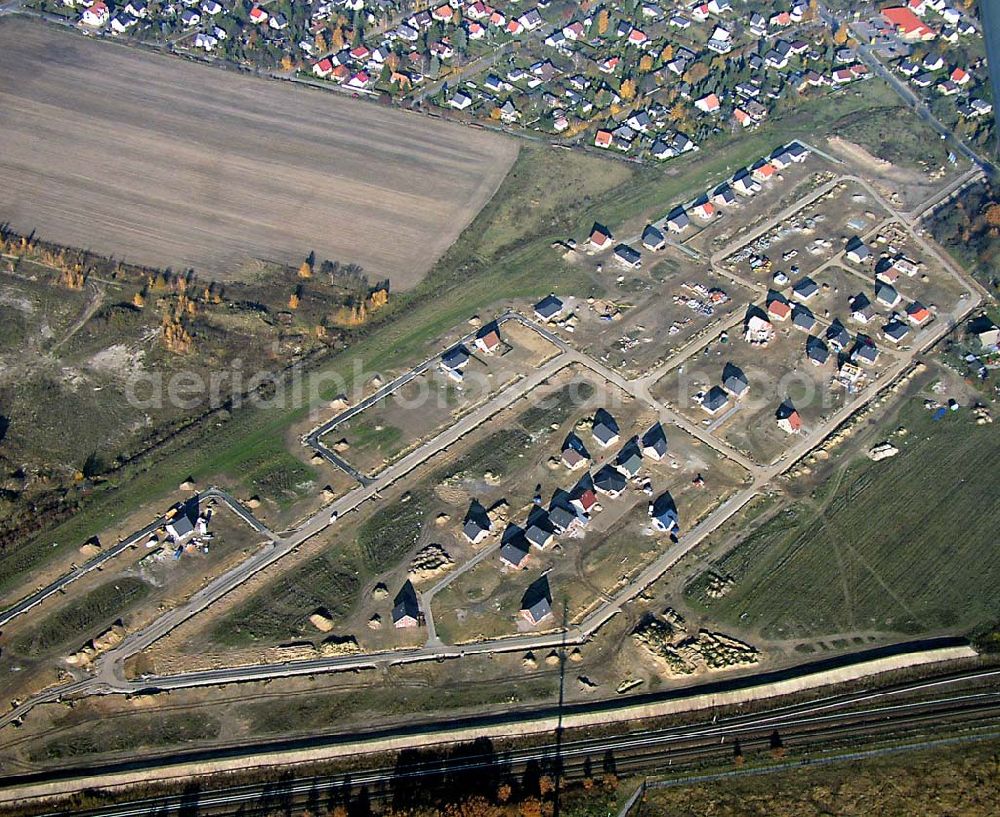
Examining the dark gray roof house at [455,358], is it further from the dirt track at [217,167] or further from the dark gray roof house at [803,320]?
the dark gray roof house at [803,320]

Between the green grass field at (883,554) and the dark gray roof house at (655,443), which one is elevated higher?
the dark gray roof house at (655,443)

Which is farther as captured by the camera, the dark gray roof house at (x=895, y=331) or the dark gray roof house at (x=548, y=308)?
the dark gray roof house at (x=548, y=308)

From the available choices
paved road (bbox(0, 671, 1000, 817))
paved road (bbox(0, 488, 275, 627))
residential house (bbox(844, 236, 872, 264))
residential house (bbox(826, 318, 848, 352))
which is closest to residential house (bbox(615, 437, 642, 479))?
paved road (bbox(0, 671, 1000, 817))

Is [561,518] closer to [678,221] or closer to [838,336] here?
[838,336]

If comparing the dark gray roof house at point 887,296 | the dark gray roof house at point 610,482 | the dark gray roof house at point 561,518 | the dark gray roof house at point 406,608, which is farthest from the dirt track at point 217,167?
the dark gray roof house at point 887,296

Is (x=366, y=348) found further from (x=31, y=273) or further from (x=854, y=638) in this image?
(x=854, y=638)
